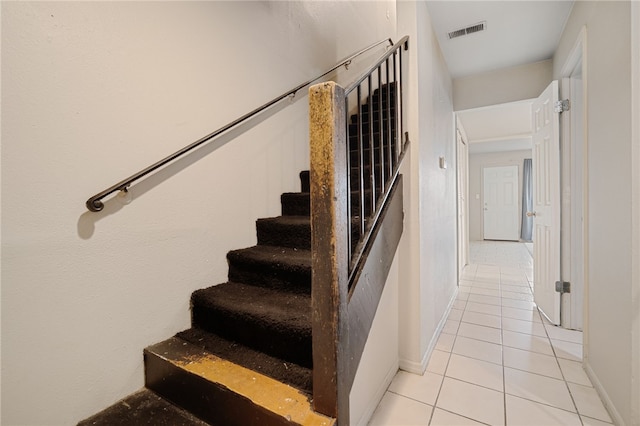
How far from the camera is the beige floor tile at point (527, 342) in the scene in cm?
218

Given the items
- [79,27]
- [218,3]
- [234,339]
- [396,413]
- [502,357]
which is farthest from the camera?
[502,357]

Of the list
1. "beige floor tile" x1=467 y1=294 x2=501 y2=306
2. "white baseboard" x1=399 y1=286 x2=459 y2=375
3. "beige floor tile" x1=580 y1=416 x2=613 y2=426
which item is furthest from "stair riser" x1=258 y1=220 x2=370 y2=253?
"beige floor tile" x1=467 y1=294 x2=501 y2=306

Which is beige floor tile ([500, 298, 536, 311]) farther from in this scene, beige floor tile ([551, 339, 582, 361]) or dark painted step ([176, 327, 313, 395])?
dark painted step ([176, 327, 313, 395])

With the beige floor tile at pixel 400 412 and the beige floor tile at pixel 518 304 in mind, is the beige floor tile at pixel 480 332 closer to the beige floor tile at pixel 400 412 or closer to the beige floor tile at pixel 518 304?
the beige floor tile at pixel 518 304

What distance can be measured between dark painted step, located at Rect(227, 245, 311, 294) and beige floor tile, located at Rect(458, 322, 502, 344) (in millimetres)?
1819

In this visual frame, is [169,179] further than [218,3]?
No

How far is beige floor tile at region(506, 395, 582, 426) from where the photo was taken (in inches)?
57.0

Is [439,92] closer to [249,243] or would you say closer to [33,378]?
[249,243]

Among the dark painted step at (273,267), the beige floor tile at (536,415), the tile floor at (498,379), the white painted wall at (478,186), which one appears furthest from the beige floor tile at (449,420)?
the white painted wall at (478,186)

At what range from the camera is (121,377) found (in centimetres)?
127

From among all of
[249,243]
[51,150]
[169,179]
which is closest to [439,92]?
[249,243]

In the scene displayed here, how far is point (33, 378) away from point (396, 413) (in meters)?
1.68

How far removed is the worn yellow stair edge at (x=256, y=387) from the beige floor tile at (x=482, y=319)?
7.76ft

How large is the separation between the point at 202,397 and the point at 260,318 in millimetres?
A: 371
